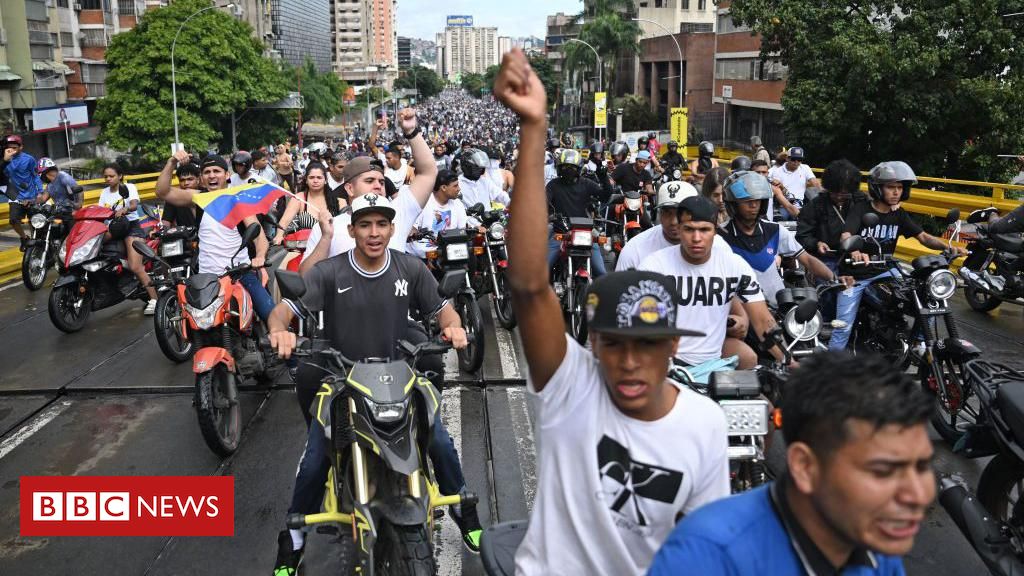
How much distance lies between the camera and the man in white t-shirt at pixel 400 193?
6.25m

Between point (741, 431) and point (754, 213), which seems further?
point (754, 213)

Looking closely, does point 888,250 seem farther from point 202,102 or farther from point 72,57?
point 72,57

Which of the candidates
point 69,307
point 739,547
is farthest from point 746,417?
point 69,307

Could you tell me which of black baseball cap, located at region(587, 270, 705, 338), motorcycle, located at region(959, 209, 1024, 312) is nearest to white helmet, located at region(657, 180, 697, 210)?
black baseball cap, located at region(587, 270, 705, 338)

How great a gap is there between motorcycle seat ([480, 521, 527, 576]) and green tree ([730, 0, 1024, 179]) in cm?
2234

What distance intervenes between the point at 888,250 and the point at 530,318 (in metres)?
6.19

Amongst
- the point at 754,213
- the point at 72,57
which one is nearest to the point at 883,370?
the point at 754,213

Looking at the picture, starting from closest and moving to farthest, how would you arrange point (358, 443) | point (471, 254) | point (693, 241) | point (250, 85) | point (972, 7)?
point (358, 443) → point (693, 241) → point (471, 254) → point (972, 7) → point (250, 85)

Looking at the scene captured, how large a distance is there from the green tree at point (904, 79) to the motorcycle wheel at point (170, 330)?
64.6ft

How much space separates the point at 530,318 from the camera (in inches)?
98.3

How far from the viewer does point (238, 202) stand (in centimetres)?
786

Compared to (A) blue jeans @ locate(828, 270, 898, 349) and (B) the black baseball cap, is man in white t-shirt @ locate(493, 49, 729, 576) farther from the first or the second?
(A) blue jeans @ locate(828, 270, 898, 349)

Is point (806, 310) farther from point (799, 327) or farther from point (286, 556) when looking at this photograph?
point (286, 556)

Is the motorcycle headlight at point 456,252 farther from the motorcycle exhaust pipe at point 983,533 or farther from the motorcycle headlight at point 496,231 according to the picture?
the motorcycle exhaust pipe at point 983,533
